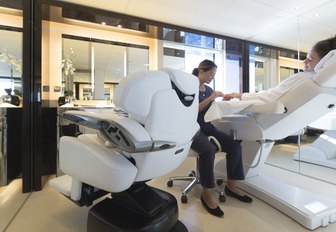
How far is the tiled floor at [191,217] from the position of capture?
4.48ft

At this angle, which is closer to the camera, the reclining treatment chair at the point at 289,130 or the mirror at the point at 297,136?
the reclining treatment chair at the point at 289,130

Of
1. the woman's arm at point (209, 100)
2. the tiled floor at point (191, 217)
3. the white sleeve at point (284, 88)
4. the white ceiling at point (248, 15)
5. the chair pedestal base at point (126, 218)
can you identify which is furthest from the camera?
the white ceiling at point (248, 15)

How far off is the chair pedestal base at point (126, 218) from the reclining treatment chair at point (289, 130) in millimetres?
947

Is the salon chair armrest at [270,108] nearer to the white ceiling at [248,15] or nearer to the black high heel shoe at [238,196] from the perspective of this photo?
the black high heel shoe at [238,196]

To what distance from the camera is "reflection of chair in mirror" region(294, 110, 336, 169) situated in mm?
2797

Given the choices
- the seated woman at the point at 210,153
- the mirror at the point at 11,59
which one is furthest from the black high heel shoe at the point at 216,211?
the mirror at the point at 11,59

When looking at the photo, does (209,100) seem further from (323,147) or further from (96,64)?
(323,147)

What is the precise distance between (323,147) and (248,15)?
7.24ft

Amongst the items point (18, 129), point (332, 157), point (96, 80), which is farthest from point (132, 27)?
point (332, 157)

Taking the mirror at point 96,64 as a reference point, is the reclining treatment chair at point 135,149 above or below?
below

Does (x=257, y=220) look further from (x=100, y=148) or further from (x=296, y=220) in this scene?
(x=100, y=148)

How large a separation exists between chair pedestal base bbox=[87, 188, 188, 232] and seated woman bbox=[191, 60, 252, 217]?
453 mm

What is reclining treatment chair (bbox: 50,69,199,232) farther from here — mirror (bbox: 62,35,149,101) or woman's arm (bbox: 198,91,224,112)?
mirror (bbox: 62,35,149,101)

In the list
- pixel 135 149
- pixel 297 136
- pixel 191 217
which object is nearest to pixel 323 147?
pixel 297 136
